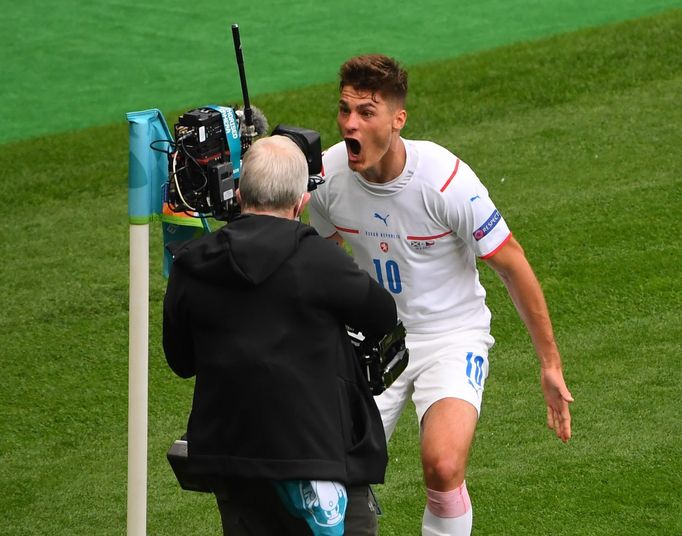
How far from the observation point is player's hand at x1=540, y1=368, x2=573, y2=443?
4.68m

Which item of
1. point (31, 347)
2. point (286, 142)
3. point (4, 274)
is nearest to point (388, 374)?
point (286, 142)

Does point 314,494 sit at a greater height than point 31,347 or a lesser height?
greater

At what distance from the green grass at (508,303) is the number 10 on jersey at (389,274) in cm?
107

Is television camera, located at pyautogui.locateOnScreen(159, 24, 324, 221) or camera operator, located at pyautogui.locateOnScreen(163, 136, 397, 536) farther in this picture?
television camera, located at pyautogui.locateOnScreen(159, 24, 324, 221)

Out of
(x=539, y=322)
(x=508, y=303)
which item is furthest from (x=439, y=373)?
(x=508, y=303)

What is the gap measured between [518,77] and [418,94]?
30.1 inches

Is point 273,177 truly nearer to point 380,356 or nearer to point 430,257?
point 380,356

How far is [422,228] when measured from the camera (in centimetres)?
483

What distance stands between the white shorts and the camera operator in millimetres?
928

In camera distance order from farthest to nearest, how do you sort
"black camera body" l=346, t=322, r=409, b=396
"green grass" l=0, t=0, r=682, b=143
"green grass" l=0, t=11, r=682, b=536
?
1. "green grass" l=0, t=0, r=682, b=143
2. "green grass" l=0, t=11, r=682, b=536
3. "black camera body" l=346, t=322, r=409, b=396

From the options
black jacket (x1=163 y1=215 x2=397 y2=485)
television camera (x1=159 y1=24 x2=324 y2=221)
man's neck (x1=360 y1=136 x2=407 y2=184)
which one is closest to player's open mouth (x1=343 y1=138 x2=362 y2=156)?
man's neck (x1=360 y1=136 x2=407 y2=184)

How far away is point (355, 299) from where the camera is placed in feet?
12.1

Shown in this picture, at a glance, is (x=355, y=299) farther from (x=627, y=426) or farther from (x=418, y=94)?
(x=418, y=94)

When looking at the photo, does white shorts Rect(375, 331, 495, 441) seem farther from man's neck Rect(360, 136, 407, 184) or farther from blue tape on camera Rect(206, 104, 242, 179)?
blue tape on camera Rect(206, 104, 242, 179)
